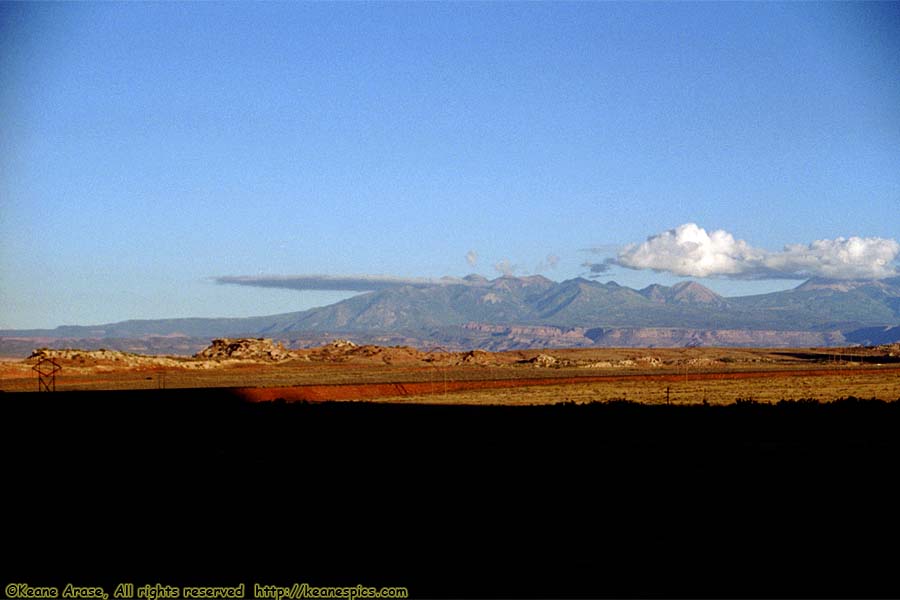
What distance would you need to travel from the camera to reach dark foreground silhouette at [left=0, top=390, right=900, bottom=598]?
12281mm

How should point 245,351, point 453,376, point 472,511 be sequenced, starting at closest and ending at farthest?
point 472,511, point 453,376, point 245,351

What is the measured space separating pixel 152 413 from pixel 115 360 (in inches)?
2237

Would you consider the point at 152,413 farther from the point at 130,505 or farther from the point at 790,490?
the point at 790,490

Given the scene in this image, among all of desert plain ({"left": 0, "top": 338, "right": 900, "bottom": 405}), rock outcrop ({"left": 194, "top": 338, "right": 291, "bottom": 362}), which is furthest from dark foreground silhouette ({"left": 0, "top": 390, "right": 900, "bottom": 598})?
rock outcrop ({"left": 194, "top": 338, "right": 291, "bottom": 362})

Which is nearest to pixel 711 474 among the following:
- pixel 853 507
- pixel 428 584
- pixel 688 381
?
pixel 853 507

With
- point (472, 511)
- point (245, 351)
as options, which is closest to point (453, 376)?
point (245, 351)

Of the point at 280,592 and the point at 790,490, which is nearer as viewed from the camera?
the point at 280,592

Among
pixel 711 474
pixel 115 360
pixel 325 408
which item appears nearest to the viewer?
pixel 711 474

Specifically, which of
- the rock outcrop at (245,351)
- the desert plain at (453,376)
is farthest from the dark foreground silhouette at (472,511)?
the rock outcrop at (245,351)

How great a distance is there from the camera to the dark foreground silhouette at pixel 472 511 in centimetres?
1228

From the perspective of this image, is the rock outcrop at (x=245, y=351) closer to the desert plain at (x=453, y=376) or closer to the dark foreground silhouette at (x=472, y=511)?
the desert plain at (x=453, y=376)

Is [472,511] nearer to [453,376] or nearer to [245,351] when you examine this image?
[453,376]

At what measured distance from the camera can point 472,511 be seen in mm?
15836

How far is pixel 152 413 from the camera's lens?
42.7 m
